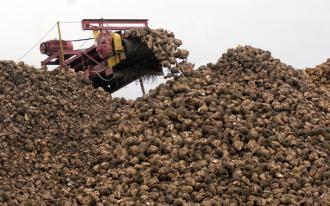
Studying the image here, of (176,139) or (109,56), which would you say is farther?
(109,56)

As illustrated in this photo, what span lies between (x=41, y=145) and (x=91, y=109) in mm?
2016

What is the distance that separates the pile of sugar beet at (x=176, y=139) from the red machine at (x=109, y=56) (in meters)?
1.62

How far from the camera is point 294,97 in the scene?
11.9m

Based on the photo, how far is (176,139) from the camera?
10.7 meters

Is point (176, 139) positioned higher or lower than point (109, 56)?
lower

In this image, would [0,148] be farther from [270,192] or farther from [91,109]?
[270,192]

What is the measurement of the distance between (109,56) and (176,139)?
4807 millimetres

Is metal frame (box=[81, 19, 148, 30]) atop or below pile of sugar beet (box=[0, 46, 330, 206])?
atop

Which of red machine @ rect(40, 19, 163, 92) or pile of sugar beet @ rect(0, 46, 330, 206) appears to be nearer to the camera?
pile of sugar beet @ rect(0, 46, 330, 206)

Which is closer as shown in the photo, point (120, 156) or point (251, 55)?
point (120, 156)

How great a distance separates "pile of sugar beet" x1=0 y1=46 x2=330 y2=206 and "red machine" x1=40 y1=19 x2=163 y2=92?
162 cm

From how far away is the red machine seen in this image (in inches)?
579

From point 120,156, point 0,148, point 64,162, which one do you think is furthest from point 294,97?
point 0,148

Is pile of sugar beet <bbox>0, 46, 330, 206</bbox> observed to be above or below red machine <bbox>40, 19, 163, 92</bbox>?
below
